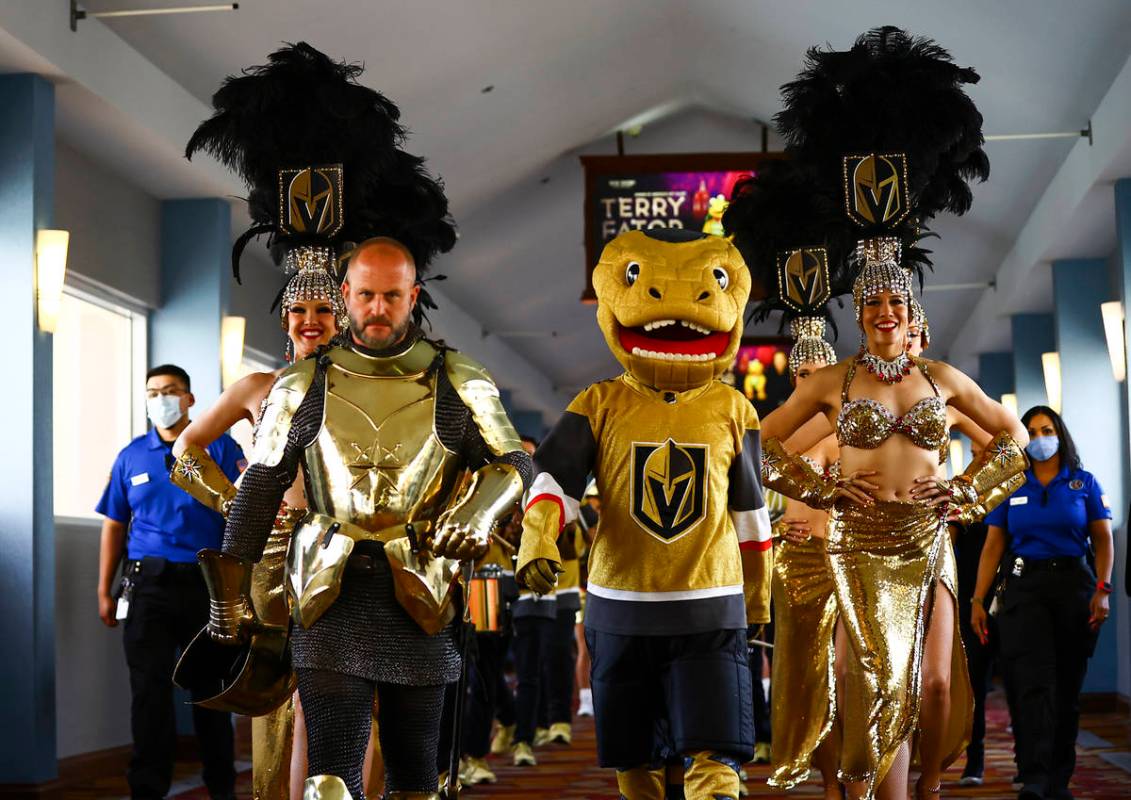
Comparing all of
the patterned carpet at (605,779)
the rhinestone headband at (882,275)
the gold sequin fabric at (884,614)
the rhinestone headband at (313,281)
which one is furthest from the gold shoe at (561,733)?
the rhinestone headband at (313,281)

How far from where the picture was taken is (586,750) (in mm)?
10352

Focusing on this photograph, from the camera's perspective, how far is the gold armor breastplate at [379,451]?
392cm

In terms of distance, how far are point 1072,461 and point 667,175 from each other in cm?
678

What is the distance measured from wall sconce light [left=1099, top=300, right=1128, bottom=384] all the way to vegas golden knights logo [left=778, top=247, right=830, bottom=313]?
374 cm

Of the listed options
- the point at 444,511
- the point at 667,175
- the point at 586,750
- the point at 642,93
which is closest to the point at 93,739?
the point at 586,750

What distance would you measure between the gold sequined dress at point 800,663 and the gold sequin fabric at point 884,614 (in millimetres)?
781

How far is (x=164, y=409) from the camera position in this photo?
727 cm

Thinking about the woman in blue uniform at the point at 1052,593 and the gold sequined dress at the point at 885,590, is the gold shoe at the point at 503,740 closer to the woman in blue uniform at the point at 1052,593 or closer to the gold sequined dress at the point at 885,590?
the woman in blue uniform at the point at 1052,593

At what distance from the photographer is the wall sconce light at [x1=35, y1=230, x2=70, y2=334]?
7.83 metres

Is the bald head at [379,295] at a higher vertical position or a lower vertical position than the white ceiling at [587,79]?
lower

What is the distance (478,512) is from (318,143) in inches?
85.6

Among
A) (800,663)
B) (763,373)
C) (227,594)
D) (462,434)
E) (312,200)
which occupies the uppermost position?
(763,373)

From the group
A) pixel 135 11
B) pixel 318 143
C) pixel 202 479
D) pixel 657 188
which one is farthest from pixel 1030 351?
pixel 202 479

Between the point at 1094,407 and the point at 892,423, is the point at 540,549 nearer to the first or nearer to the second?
the point at 892,423
